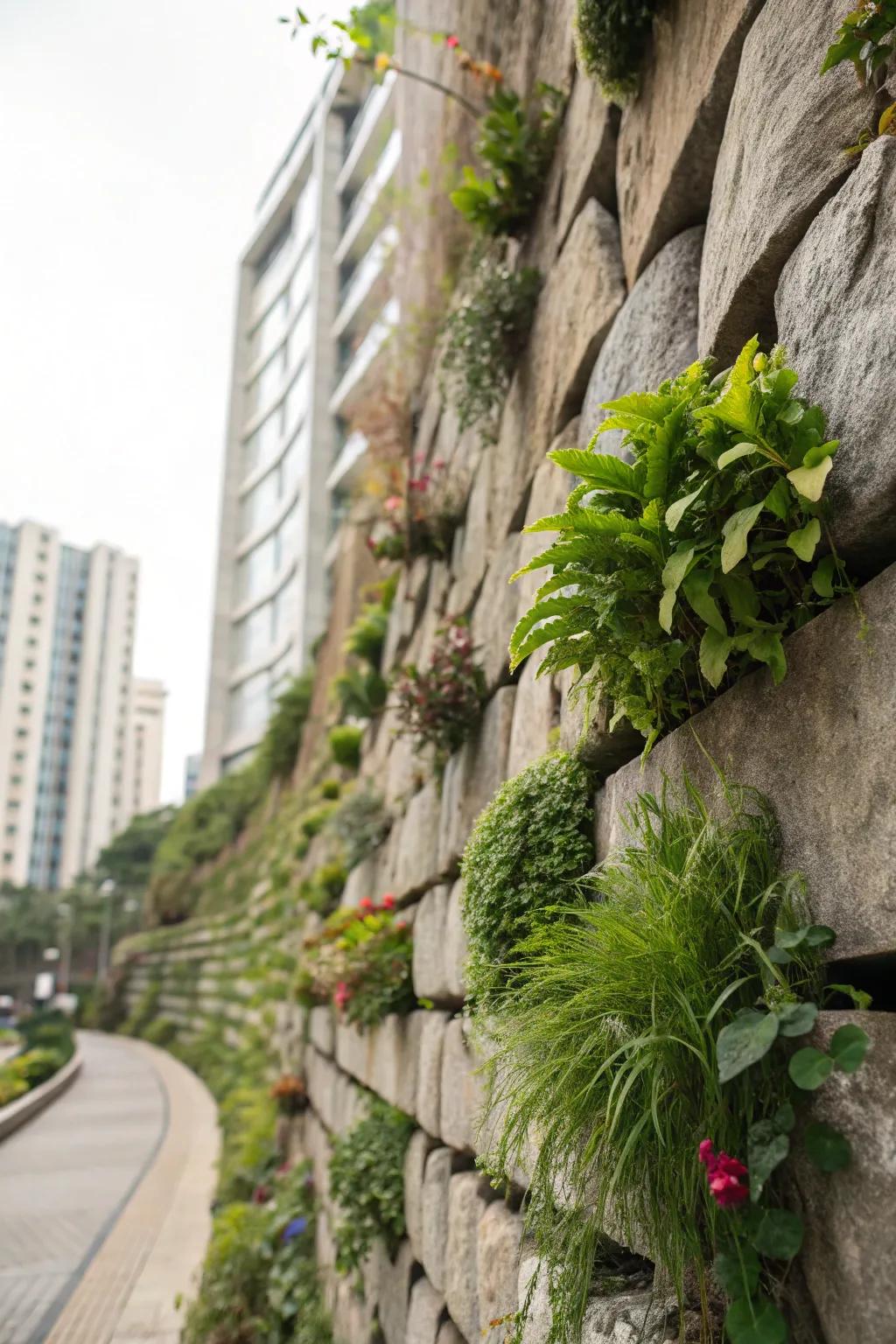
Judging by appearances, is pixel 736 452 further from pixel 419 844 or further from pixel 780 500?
pixel 419 844

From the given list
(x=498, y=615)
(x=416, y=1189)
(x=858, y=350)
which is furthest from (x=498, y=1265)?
(x=858, y=350)

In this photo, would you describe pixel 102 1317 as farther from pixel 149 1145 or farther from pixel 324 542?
pixel 324 542

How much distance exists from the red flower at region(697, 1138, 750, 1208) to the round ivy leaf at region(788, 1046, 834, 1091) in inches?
5.8

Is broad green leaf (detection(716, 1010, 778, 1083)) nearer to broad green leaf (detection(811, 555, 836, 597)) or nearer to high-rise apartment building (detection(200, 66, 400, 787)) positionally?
broad green leaf (detection(811, 555, 836, 597))

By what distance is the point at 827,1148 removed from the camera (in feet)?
3.82

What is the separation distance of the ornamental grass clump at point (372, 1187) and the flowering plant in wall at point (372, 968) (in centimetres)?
43

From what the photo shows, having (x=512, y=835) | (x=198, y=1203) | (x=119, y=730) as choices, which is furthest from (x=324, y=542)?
(x=119, y=730)

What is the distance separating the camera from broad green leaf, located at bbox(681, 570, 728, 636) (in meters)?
1.49

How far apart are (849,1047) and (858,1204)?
0.64 feet

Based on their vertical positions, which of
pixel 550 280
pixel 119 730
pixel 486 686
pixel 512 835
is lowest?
pixel 512 835

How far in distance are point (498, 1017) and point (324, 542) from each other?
23988 mm

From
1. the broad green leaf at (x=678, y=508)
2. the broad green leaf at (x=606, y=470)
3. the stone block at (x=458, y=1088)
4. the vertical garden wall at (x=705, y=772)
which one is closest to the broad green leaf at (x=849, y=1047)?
the vertical garden wall at (x=705, y=772)

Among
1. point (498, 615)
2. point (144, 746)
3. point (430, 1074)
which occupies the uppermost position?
point (144, 746)

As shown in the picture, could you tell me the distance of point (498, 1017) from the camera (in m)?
2.14
